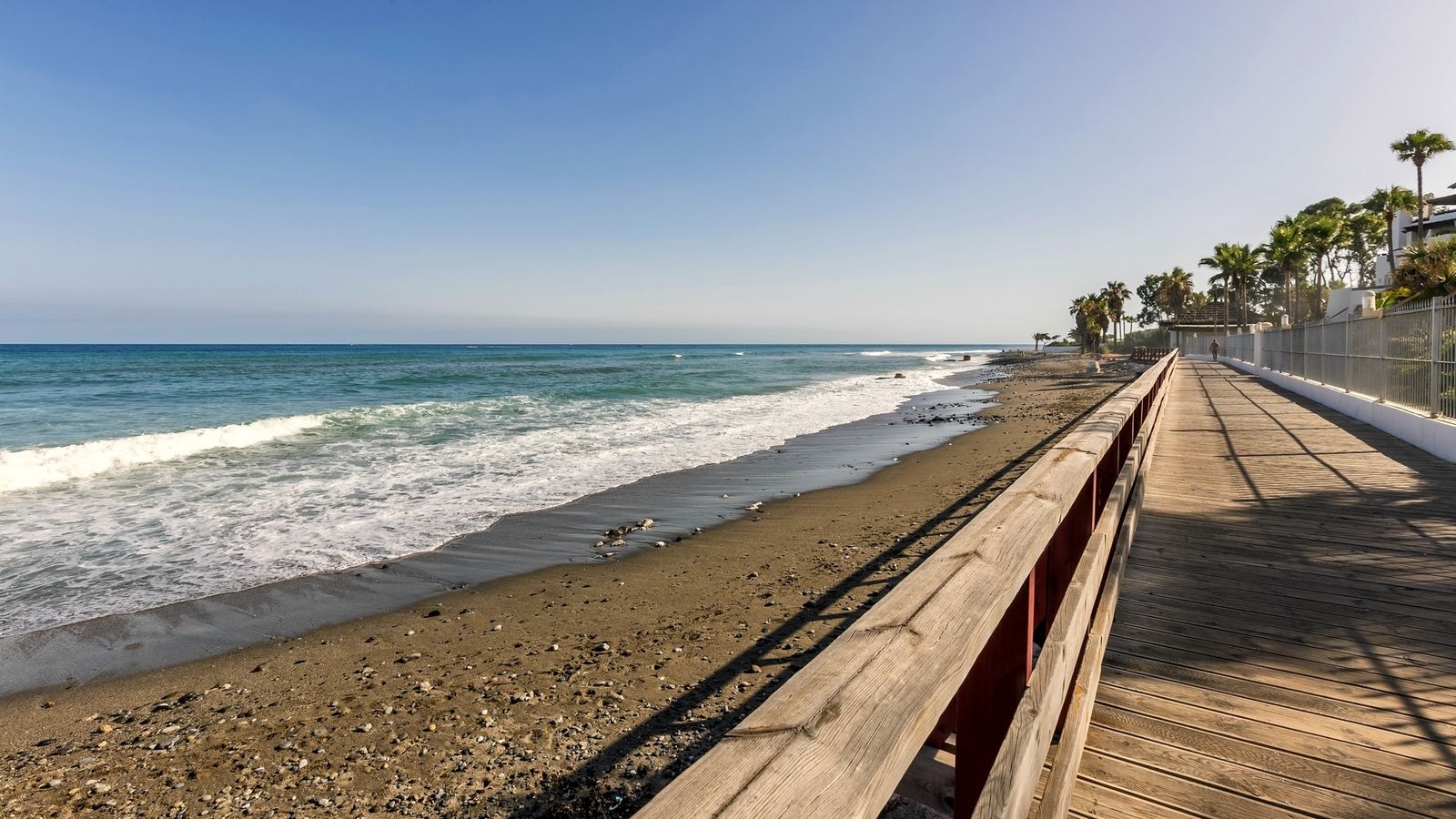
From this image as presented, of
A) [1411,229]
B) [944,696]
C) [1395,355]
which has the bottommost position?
[944,696]

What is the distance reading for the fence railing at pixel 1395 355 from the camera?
811 centimetres

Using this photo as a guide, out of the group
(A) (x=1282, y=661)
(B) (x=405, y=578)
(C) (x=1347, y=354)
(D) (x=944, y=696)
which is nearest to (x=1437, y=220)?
(C) (x=1347, y=354)

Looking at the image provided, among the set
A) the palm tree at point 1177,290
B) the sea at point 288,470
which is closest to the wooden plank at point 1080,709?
the sea at point 288,470

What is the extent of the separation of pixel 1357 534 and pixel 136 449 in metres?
19.9

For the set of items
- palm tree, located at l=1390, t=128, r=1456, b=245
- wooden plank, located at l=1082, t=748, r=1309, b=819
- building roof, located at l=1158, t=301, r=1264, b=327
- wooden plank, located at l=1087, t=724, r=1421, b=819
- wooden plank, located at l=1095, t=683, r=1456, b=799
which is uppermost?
palm tree, located at l=1390, t=128, r=1456, b=245

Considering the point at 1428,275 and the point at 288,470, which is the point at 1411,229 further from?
the point at 288,470

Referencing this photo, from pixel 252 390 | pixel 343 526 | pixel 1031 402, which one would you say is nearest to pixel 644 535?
pixel 343 526

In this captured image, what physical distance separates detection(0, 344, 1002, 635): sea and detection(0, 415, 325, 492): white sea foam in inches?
2.5

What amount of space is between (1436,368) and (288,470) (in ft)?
56.8

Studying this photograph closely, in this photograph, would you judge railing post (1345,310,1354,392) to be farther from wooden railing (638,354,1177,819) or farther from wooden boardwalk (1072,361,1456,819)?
wooden railing (638,354,1177,819)

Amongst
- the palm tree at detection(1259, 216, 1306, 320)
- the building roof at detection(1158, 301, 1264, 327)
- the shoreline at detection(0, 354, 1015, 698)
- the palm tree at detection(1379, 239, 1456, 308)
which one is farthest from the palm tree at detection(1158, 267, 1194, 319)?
the shoreline at detection(0, 354, 1015, 698)

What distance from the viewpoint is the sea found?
724 cm

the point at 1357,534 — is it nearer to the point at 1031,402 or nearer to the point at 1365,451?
the point at 1365,451

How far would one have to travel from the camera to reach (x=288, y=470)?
12891 mm
